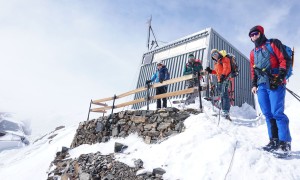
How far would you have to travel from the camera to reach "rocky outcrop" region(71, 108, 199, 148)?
6.48m

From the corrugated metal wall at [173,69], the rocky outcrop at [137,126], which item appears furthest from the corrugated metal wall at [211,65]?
the rocky outcrop at [137,126]

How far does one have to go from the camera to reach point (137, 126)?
7.48 metres

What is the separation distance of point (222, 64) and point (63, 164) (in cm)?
592

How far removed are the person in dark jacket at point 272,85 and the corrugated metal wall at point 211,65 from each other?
8.76m

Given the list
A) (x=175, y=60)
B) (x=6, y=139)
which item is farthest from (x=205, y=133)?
(x=6, y=139)

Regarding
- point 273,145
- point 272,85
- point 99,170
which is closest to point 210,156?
point 273,145

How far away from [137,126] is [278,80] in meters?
4.13

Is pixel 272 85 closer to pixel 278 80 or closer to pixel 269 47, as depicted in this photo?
pixel 278 80

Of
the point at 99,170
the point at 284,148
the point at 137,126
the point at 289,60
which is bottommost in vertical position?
the point at 99,170

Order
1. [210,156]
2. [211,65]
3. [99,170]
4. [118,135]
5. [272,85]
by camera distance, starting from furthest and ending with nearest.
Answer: [211,65] < [118,135] < [99,170] < [272,85] < [210,156]

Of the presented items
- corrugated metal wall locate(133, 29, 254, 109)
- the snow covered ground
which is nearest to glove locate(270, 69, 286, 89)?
the snow covered ground

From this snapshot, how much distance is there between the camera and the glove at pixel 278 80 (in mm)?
4590

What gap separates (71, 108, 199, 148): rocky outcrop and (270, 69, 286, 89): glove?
2.30 meters

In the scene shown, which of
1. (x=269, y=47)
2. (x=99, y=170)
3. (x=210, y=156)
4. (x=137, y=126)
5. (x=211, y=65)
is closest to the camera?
(x=210, y=156)
